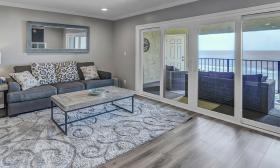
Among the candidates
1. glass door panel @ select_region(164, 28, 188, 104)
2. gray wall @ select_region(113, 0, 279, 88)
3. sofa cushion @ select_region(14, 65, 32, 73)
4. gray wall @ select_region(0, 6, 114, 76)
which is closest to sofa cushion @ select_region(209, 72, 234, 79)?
glass door panel @ select_region(164, 28, 188, 104)

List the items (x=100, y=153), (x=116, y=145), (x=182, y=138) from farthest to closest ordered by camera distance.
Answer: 1. (x=182, y=138)
2. (x=116, y=145)
3. (x=100, y=153)

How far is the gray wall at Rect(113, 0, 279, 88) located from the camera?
11.3ft

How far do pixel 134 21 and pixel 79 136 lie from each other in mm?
3839

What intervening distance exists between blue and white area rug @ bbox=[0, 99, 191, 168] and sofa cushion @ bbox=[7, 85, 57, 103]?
340mm

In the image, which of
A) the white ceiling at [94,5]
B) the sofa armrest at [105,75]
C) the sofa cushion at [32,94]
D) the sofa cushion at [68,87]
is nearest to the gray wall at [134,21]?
the white ceiling at [94,5]

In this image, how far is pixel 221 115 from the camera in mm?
3674

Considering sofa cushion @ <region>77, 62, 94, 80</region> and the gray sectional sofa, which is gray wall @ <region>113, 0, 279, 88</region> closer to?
sofa cushion @ <region>77, 62, 94, 80</region>

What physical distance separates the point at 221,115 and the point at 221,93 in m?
0.49

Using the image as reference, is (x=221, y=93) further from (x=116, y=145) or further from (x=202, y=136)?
(x=116, y=145)

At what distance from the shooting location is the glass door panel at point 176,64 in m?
4.39

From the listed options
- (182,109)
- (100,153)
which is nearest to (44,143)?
(100,153)

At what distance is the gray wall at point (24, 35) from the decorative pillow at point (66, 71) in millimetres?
335

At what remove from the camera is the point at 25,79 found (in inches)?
157

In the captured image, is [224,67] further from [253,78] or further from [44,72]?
[44,72]
